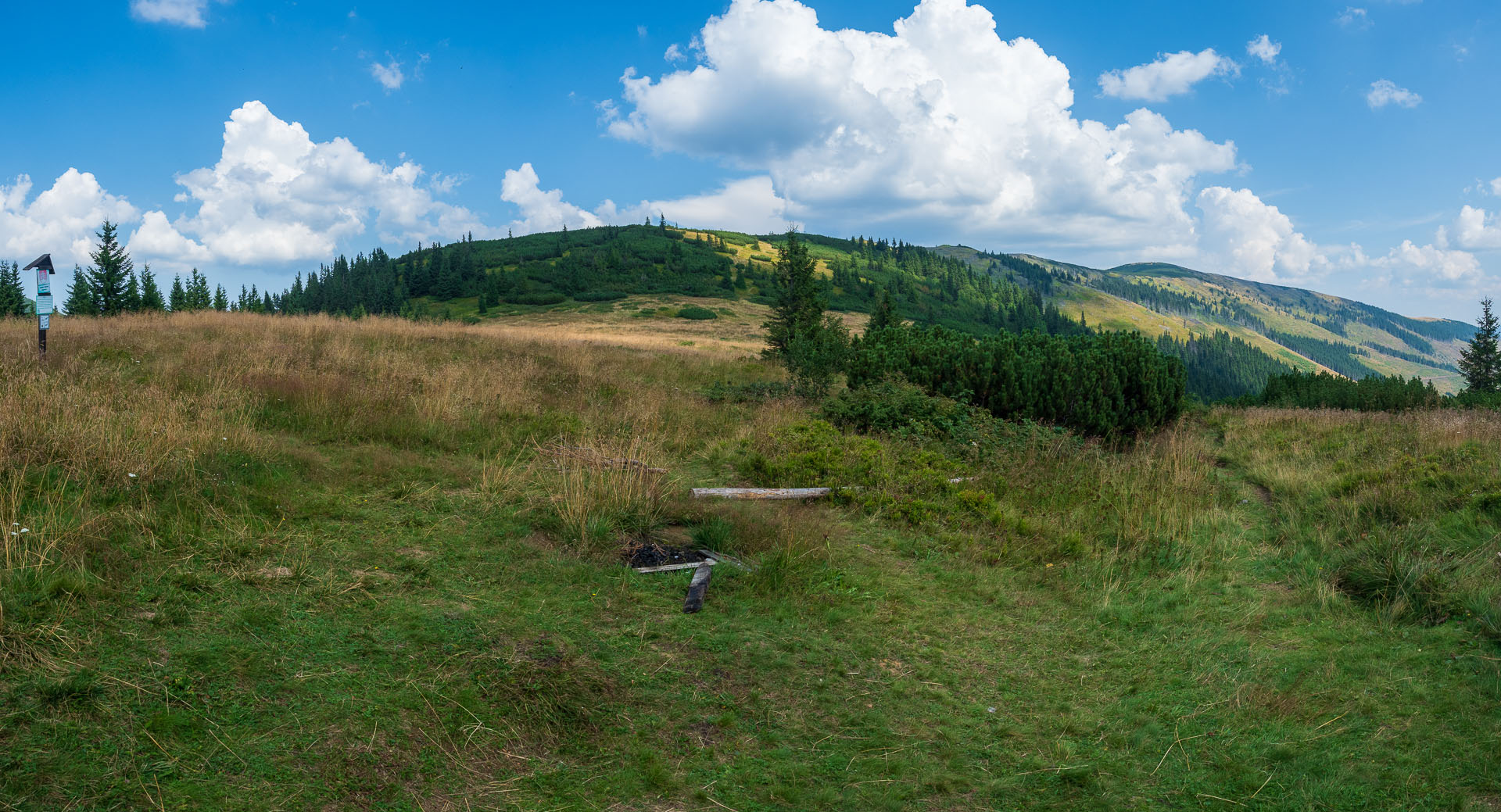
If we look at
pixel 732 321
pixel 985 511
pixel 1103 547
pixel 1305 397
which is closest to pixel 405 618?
pixel 985 511

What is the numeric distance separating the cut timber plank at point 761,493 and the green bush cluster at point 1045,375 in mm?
6658

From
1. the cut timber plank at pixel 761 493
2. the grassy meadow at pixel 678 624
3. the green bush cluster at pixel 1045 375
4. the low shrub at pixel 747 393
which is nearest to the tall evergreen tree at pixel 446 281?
the low shrub at pixel 747 393

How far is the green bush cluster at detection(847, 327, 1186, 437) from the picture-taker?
1617 cm

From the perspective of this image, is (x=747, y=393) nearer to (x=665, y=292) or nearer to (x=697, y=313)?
(x=697, y=313)

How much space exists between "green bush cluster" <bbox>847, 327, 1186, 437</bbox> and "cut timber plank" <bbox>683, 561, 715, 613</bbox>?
9810mm

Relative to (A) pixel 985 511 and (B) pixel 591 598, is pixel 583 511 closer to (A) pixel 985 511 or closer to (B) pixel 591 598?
(B) pixel 591 598

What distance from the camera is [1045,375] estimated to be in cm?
1647

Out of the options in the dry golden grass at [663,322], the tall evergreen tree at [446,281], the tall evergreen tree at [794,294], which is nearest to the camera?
the tall evergreen tree at [794,294]

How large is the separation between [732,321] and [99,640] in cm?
8011

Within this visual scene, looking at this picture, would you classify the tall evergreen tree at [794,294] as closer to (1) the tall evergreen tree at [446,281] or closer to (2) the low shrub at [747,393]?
(2) the low shrub at [747,393]

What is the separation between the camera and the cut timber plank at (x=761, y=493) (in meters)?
8.81

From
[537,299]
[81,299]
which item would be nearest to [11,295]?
[81,299]

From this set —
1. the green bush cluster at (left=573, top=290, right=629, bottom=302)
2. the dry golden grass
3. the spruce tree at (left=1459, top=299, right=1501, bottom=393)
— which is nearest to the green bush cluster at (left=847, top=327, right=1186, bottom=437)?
the dry golden grass

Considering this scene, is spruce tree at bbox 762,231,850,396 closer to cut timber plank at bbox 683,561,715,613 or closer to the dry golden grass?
the dry golden grass
